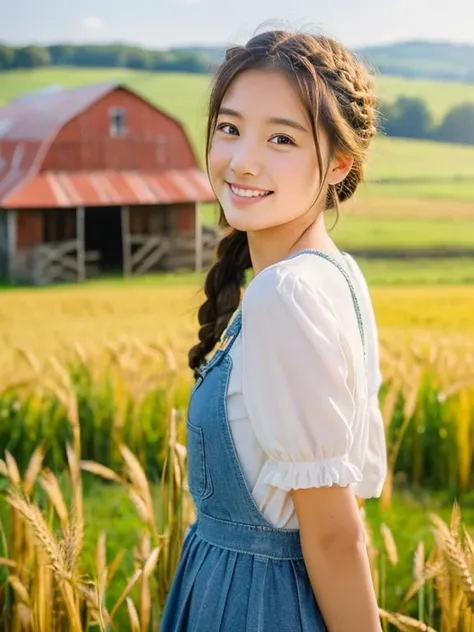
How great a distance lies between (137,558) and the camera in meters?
1.52

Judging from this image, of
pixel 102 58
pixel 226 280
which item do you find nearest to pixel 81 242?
pixel 102 58

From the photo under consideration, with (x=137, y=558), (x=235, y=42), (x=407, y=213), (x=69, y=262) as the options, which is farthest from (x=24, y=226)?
(x=235, y=42)

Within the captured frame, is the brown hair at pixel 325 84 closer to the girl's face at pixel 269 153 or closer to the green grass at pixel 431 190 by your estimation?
the girl's face at pixel 269 153

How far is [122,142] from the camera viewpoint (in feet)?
10.9

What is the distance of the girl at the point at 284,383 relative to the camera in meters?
0.92

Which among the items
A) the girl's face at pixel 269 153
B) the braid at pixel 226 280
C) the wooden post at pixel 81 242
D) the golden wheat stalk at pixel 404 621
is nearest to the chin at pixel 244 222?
the girl's face at pixel 269 153

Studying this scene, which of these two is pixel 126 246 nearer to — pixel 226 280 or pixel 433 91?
pixel 433 91

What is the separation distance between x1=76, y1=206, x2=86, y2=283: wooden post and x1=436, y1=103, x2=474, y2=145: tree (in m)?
1.34

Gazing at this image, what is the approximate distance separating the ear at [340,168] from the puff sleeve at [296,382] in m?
0.19

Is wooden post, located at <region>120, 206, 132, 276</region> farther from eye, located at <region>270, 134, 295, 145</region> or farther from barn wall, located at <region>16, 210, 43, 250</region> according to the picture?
eye, located at <region>270, 134, 295, 145</region>

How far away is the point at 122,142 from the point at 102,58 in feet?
0.96

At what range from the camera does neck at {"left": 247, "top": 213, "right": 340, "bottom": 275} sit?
1062 millimetres

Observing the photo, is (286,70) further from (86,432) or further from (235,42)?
(86,432)

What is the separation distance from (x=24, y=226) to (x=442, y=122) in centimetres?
157
